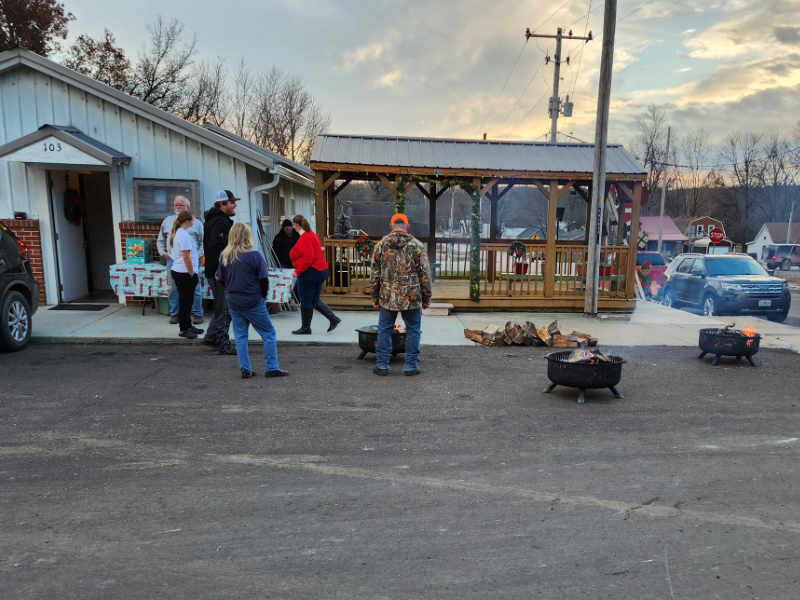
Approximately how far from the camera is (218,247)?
701 centimetres

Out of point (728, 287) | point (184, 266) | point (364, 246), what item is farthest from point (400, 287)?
point (728, 287)

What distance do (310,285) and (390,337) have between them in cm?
222

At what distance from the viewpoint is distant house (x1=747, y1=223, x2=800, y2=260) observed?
54.5 meters

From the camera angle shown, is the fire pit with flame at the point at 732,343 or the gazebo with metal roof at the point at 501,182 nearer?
the fire pit with flame at the point at 732,343

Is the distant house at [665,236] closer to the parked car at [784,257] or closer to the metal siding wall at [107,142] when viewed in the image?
the parked car at [784,257]

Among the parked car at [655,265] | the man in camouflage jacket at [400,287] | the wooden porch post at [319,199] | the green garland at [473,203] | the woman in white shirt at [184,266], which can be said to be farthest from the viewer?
the parked car at [655,265]

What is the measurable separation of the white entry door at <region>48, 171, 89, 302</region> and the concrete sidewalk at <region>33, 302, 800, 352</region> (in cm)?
71

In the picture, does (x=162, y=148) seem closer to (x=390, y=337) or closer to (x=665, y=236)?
(x=390, y=337)

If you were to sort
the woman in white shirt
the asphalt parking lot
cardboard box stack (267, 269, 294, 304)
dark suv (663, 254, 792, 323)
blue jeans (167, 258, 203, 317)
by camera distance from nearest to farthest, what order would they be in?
the asphalt parking lot < the woman in white shirt < blue jeans (167, 258, 203, 317) < cardboard box stack (267, 269, 294, 304) < dark suv (663, 254, 792, 323)

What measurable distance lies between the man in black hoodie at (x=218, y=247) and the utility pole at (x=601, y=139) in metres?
6.57

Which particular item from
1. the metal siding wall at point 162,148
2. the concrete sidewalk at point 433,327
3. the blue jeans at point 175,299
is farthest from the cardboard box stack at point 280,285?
the metal siding wall at point 162,148

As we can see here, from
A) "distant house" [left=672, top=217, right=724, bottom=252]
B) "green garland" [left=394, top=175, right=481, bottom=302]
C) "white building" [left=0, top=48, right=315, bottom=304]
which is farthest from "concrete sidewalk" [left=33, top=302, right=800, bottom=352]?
"distant house" [left=672, top=217, right=724, bottom=252]

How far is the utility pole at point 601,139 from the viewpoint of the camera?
385 inches

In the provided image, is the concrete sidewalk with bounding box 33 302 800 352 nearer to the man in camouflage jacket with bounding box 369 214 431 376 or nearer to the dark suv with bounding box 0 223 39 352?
the dark suv with bounding box 0 223 39 352
